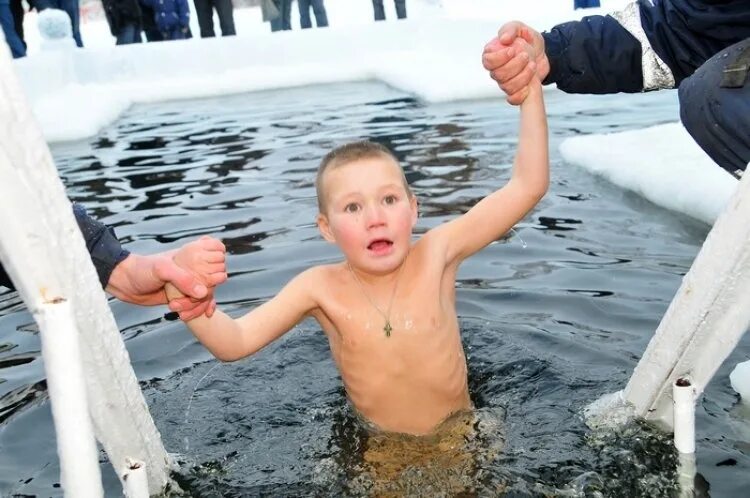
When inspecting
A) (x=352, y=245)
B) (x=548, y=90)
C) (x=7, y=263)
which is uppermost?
(x=7, y=263)

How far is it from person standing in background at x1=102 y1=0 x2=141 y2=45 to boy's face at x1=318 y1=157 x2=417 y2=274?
40.6 feet

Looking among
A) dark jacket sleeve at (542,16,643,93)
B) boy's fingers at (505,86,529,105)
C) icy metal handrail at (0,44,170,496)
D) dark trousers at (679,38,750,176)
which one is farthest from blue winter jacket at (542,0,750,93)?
icy metal handrail at (0,44,170,496)

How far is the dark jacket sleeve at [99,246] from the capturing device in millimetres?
2299

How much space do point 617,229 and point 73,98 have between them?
9.64 metres

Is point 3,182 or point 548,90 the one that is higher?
point 3,182

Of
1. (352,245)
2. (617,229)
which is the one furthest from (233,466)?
(617,229)

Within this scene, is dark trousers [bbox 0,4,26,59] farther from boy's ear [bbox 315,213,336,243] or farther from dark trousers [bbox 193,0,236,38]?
boy's ear [bbox 315,213,336,243]

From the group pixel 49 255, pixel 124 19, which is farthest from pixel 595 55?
pixel 124 19

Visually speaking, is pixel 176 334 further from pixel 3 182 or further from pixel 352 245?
pixel 3 182

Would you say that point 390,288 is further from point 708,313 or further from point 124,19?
point 124,19

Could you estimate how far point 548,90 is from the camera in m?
11.0

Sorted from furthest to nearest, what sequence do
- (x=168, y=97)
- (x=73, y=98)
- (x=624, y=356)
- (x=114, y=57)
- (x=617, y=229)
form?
(x=114, y=57)
(x=168, y=97)
(x=73, y=98)
(x=617, y=229)
(x=624, y=356)

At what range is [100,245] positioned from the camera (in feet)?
7.68

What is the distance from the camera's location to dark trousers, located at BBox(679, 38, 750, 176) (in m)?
2.19
